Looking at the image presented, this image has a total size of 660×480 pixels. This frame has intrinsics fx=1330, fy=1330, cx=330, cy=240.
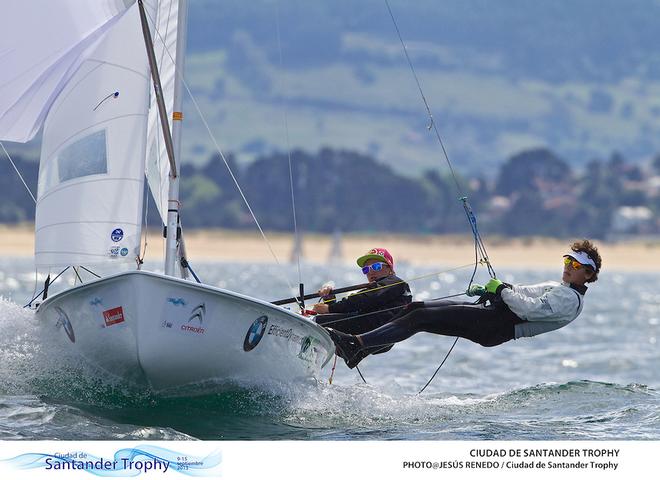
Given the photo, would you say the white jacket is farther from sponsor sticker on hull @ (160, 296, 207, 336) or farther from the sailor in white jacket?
sponsor sticker on hull @ (160, 296, 207, 336)

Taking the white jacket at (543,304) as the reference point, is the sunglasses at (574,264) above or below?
above

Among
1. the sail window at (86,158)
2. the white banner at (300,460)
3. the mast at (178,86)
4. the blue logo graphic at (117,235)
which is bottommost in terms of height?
the white banner at (300,460)

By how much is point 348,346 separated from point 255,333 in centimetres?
118

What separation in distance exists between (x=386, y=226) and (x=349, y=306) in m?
99.2

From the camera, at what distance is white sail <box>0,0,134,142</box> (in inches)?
353

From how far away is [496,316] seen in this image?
9.41m

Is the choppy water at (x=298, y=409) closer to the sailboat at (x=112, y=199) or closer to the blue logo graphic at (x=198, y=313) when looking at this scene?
the sailboat at (x=112, y=199)

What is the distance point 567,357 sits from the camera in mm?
16422

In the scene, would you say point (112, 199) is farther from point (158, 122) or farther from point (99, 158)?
point (158, 122)

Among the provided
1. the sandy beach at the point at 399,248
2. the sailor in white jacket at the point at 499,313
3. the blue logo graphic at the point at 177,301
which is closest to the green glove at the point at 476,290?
the sailor in white jacket at the point at 499,313

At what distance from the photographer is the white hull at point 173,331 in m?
8.11

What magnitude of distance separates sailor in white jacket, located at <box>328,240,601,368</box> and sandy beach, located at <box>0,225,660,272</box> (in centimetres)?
6341

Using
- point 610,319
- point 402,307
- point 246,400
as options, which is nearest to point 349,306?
point 402,307

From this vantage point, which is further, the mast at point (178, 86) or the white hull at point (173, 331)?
the mast at point (178, 86)
